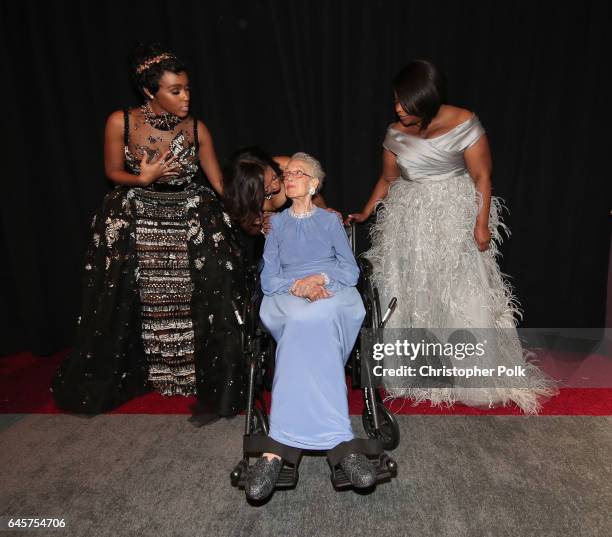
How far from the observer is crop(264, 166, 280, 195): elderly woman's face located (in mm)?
2668

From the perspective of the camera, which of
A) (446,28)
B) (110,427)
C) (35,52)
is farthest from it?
(35,52)

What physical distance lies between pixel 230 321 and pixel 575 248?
2.41m

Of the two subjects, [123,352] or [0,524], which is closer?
[0,524]

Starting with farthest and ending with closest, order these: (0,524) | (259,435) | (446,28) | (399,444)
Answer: (446,28)
(399,444)
(259,435)
(0,524)

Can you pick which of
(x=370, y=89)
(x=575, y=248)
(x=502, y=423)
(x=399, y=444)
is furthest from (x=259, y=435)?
(x=575, y=248)

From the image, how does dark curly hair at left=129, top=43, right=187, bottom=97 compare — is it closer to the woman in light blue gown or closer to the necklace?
the necklace

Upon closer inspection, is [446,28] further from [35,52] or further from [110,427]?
[110,427]

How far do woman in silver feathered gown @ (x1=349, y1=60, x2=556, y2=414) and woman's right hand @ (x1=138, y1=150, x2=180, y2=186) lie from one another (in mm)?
1068

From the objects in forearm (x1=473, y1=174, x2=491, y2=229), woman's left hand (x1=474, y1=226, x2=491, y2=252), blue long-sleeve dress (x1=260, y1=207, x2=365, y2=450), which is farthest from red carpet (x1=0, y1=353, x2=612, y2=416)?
forearm (x1=473, y1=174, x2=491, y2=229)

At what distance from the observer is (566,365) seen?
3289 millimetres

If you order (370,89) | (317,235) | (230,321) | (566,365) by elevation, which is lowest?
(566,365)

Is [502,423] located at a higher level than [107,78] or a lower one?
lower

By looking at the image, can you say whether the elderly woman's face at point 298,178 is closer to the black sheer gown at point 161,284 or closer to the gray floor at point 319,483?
the black sheer gown at point 161,284

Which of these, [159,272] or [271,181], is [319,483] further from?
[271,181]
